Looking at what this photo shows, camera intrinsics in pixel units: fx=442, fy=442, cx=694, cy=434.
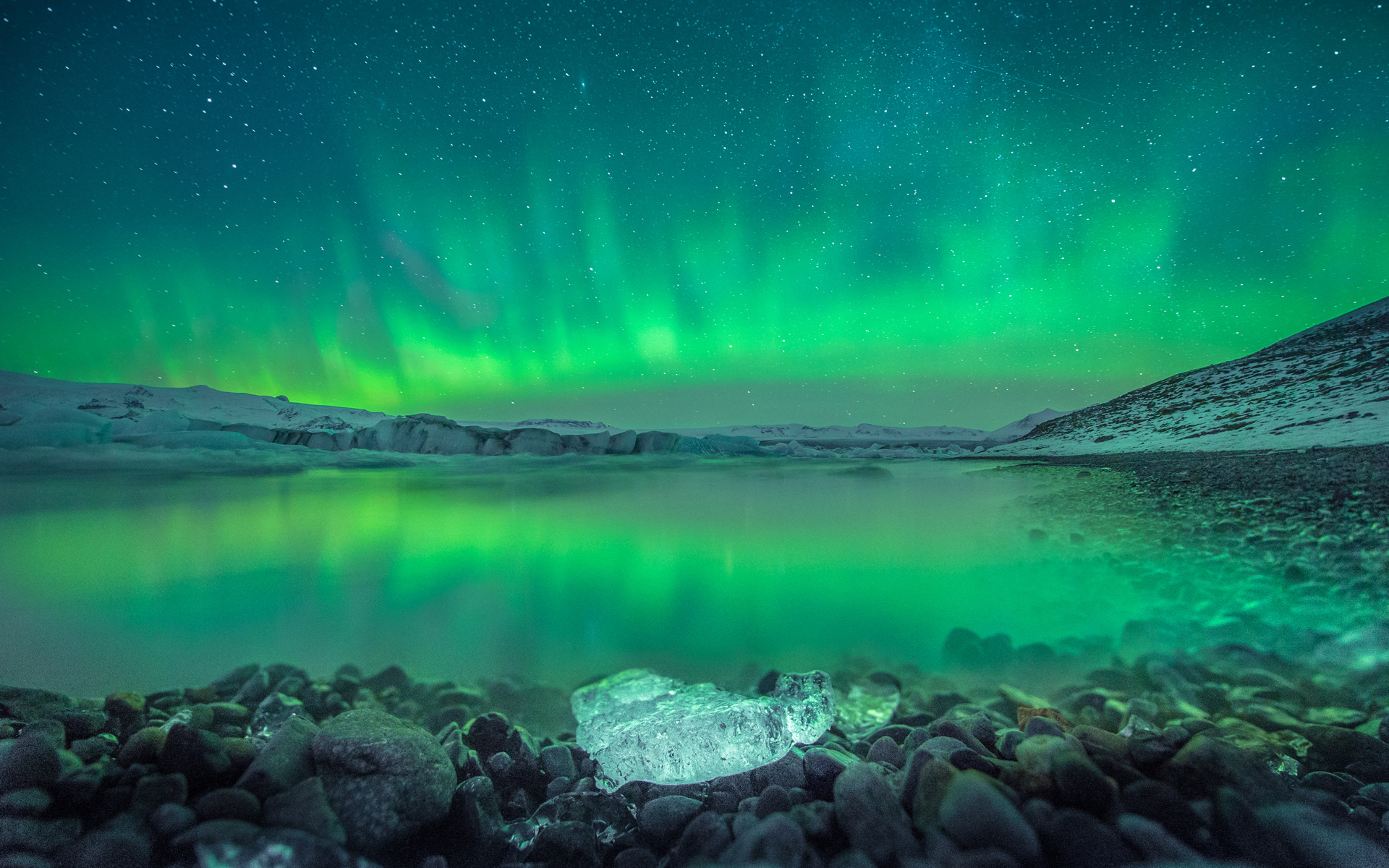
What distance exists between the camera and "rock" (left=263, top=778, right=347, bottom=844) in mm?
1400

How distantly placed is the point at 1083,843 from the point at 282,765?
2.68 meters

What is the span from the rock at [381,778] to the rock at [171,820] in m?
0.33

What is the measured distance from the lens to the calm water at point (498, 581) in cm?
392

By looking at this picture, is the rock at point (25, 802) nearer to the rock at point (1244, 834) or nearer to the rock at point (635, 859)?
the rock at point (635, 859)

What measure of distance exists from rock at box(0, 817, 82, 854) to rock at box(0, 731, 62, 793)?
0.63 feet

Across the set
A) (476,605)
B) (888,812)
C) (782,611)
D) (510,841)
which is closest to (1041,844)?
(888,812)

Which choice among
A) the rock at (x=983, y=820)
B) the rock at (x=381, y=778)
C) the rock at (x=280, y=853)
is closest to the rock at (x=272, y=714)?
the rock at (x=381, y=778)

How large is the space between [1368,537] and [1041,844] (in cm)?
496

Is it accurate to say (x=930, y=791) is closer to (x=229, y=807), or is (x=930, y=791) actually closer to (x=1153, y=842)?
(x=1153, y=842)

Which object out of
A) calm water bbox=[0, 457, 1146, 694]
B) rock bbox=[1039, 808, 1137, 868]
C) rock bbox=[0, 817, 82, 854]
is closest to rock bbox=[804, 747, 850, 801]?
rock bbox=[1039, 808, 1137, 868]

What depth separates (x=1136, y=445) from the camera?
1001 centimetres

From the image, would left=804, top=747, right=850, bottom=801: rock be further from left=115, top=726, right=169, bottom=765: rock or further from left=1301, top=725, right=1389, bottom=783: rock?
left=115, top=726, right=169, bottom=765: rock

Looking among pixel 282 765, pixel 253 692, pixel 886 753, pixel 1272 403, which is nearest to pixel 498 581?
pixel 253 692

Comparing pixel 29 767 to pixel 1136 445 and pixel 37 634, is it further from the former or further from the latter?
pixel 1136 445
